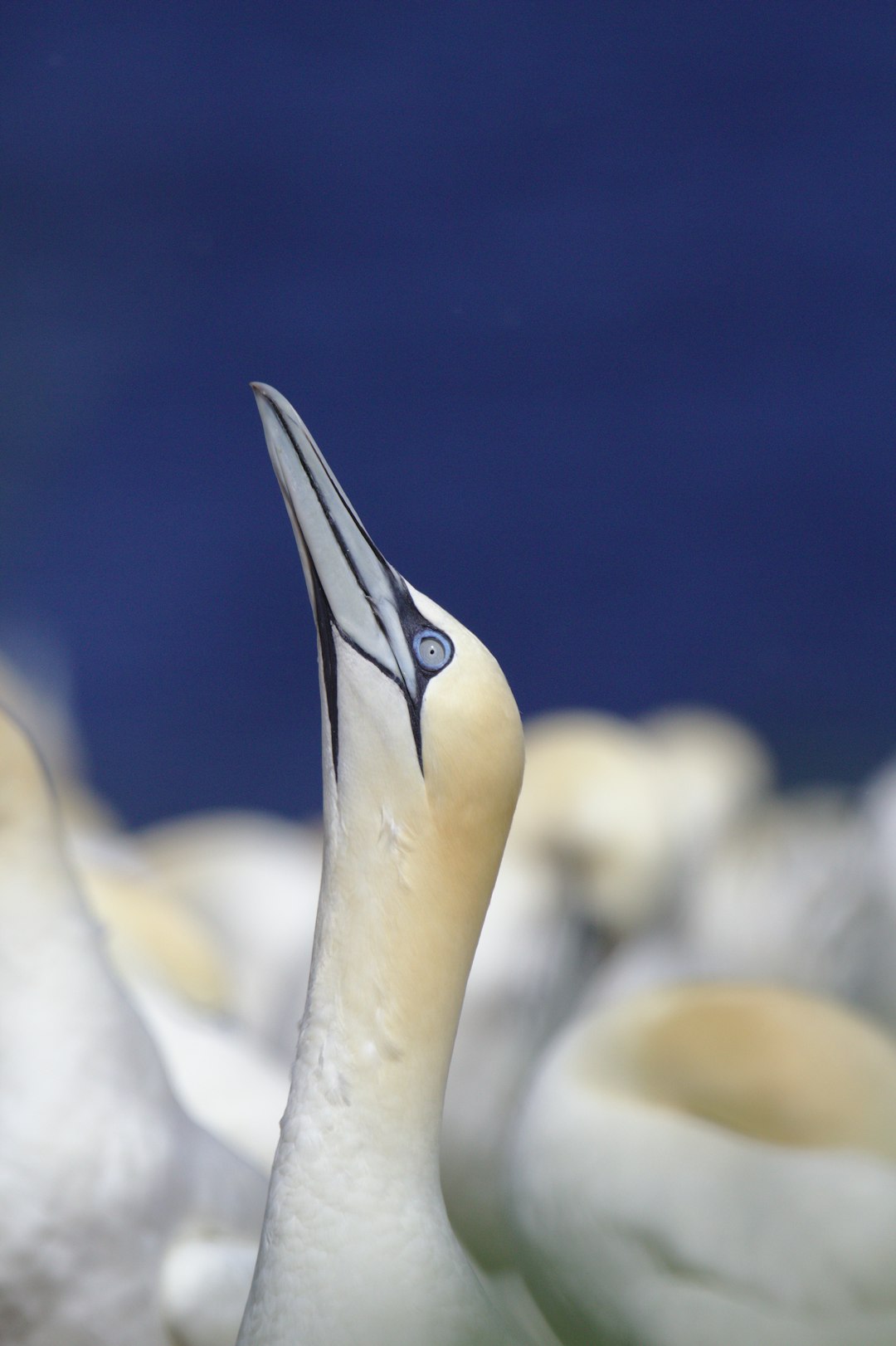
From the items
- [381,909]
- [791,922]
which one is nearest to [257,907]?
[791,922]

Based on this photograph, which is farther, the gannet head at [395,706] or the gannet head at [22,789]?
the gannet head at [22,789]

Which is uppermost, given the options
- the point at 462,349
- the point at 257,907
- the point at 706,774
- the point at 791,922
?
the point at 462,349

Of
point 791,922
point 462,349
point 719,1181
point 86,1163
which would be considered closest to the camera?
point 86,1163

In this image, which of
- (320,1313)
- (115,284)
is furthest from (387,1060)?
(115,284)

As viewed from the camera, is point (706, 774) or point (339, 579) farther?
point (706, 774)

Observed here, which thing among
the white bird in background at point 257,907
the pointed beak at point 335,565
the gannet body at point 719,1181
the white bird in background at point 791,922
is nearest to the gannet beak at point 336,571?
the pointed beak at point 335,565

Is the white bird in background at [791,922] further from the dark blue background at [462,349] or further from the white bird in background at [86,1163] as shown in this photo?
the white bird in background at [86,1163]

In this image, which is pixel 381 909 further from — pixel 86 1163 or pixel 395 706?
pixel 86 1163

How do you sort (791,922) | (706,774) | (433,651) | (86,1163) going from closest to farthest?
1. (433,651)
2. (86,1163)
3. (791,922)
4. (706,774)

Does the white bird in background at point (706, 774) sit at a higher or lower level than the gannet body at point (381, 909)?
higher
